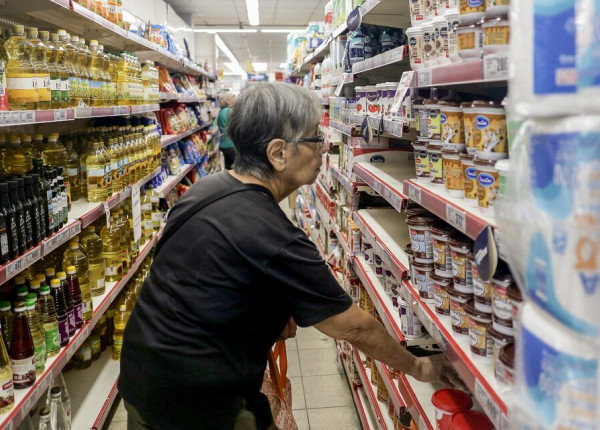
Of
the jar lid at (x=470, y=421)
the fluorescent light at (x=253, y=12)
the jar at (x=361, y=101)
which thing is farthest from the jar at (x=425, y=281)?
the fluorescent light at (x=253, y=12)

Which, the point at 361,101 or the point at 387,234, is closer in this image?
the point at 387,234

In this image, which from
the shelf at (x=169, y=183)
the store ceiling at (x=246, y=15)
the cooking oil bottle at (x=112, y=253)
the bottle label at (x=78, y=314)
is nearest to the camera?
the bottle label at (x=78, y=314)

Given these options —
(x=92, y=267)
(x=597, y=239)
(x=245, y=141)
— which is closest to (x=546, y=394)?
(x=597, y=239)

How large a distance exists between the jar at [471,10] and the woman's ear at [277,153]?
2.02 ft

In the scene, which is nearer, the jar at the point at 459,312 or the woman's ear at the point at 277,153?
Answer: the jar at the point at 459,312

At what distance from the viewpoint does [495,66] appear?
1.06 metres

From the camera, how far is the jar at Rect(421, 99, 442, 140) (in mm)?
1597

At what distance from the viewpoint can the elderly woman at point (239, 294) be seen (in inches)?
58.1

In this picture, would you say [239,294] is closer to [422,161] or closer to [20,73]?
[422,161]

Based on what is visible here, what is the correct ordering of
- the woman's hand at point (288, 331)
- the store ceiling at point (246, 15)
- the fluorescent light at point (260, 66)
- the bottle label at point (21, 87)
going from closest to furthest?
1. the woman's hand at point (288, 331)
2. the bottle label at point (21, 87)
3. the store ceiling at point (246, 15)
4. the fluorescent light at point (260, 66)

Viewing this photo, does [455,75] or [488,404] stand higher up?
[455,75]

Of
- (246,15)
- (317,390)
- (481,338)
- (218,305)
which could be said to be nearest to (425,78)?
(481,338)

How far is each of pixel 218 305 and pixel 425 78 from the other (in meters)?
0.86

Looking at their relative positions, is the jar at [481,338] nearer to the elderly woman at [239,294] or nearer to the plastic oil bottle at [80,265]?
the elderly woman at [239,294]
